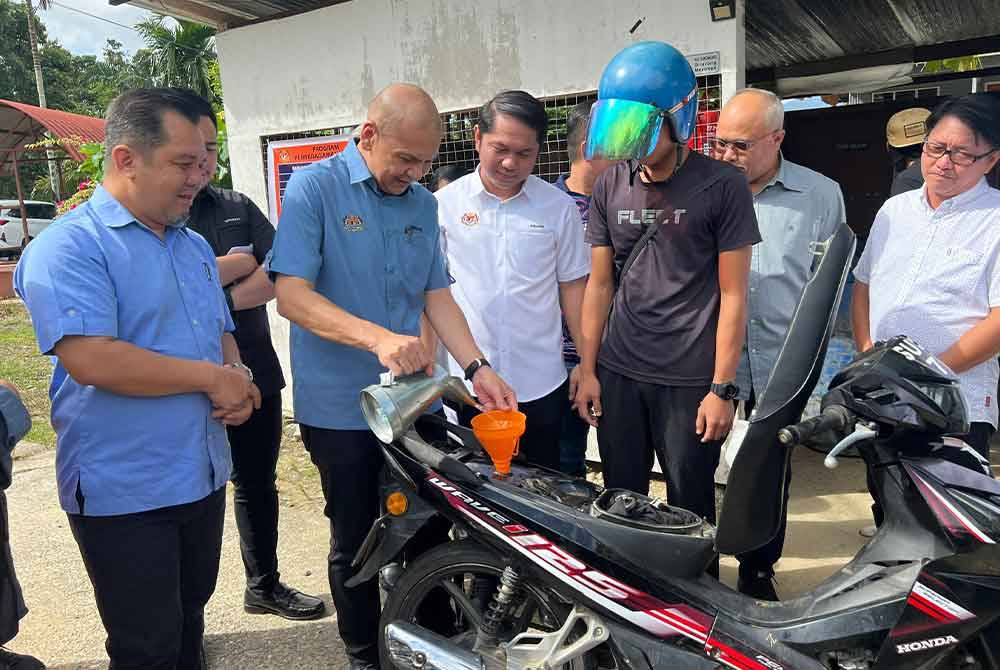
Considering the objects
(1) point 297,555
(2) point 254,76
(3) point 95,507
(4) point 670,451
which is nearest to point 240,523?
(1) point 297,555

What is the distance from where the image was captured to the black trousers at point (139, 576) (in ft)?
5.89

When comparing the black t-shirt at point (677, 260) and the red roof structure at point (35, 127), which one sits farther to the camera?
the red roof structure at point (35, 127)

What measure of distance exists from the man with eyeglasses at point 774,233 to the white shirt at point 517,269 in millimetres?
694

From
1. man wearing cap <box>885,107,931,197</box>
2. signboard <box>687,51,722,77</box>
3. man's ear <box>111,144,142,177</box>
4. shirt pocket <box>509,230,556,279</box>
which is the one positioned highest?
signboard <box>687,51,722,77</box>

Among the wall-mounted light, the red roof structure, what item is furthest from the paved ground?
the red roof structure

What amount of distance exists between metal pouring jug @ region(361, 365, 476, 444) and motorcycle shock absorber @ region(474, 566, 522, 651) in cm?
50

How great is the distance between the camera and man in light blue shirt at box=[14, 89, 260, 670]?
65.9 inches

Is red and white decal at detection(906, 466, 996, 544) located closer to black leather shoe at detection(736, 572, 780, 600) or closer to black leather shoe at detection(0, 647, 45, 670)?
black leather shoe at detection(736, 572, 780, 600)

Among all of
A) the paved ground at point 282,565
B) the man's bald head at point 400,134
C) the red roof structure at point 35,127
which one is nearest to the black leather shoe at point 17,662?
the paved ground at point 282,565

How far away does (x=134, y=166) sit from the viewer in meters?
1.78

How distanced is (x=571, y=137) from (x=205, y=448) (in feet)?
7.59

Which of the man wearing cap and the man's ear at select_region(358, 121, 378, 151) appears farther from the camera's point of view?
the man wearing cap

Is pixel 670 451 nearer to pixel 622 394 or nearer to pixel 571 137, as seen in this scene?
pixel 622 394

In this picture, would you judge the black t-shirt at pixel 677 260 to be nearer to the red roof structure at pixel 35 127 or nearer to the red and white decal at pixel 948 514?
the red and white decal at pixel 948 514
